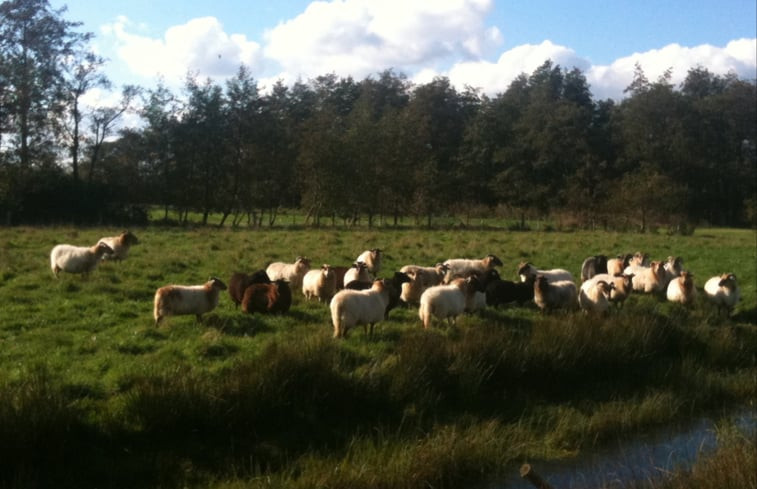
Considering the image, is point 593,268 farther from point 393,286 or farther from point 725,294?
point 393,286

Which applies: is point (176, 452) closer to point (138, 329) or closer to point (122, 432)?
point (122, 432)

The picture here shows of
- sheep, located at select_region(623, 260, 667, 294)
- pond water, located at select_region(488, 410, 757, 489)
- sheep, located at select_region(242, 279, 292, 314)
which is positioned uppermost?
Result: sheep, located at select_region(623, 260, 667, 294)

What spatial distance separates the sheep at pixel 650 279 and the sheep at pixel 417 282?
536cm

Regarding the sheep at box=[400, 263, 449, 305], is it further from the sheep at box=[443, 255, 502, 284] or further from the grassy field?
the grassy field

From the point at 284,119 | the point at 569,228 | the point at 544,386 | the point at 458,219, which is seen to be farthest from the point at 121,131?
the point at 544,386

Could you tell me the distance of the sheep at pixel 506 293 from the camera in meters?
15.2

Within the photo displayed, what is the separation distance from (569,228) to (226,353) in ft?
110

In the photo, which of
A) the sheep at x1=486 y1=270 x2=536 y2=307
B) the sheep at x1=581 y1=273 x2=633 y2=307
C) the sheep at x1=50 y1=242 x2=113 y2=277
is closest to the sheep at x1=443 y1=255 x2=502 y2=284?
the sheep at x1=486 y1=270 x2=536 y2=307

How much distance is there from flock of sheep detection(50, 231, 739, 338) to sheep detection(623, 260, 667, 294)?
24 millimetres

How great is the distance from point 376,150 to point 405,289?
1250 inches

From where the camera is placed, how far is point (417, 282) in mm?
14953

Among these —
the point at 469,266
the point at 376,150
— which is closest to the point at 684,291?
the point at 469,266

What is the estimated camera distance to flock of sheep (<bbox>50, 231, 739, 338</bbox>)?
1220 cm

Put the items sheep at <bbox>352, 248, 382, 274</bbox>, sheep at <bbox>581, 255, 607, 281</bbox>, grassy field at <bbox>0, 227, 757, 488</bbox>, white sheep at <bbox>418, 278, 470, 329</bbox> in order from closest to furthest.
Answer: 1. grassy field at <bbox>0, 227, 757, 488</bbox>
2. white sheep at <bbox>418, 278, 470, 329</bbox>
3. sheep at <bbox>352, 248, 382, 274</bbox>
4. sheep at <bbox>581, 255, 607, 281</bbox>
